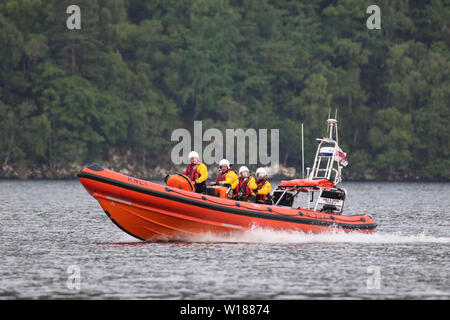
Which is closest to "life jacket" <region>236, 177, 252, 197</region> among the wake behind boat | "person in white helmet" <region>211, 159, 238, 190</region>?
"person in white helmet" <region>211, 159, 238, 190</region>

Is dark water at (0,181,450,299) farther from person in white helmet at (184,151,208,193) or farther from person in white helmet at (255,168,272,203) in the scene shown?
person in white helmet at (184,151,208,193)

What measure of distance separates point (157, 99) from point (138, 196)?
5670 cm

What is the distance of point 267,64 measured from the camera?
271 ft

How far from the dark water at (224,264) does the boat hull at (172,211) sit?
32cm

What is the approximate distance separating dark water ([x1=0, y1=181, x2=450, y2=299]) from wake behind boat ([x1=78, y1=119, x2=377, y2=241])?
0.31 metres

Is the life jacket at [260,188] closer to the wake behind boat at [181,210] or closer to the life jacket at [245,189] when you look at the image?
the life jacket at [245,189]

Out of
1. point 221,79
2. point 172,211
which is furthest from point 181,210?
point 221,79

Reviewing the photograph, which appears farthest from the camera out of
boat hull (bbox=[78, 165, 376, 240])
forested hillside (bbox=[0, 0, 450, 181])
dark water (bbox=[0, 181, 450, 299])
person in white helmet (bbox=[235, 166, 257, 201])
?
forested hillside (bbox=[0, 0, 450, 181])

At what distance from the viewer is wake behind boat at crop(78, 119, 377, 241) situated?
22719 millimetres

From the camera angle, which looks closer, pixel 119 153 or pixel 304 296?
pixel 304 296

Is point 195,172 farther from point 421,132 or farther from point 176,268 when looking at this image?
point 421,132

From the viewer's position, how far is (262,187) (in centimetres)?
→ 2450

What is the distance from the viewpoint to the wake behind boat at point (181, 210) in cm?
2272
